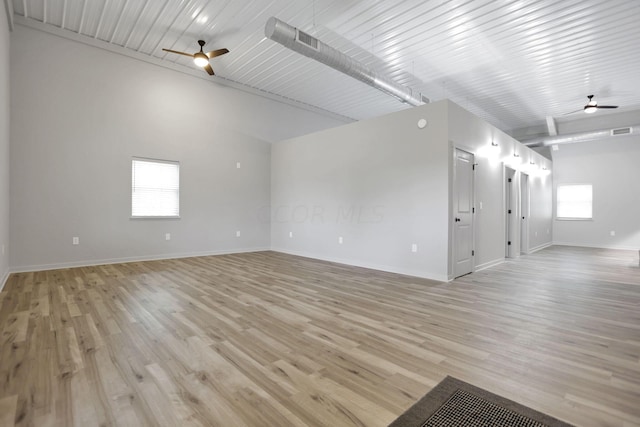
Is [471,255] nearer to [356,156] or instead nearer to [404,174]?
[404,174]

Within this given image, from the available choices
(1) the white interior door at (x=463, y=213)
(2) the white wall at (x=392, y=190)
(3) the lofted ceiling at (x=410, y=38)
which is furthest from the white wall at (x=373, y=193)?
(3) the lofted ceiling at (x=410, y=38)

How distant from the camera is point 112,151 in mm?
5500

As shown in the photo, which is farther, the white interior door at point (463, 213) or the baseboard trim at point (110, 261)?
the baseboard trim at point (110, 261)

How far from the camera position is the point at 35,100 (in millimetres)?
4797

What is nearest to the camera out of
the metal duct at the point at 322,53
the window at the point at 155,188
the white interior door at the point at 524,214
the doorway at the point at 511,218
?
the metal duct at the point at 322,53

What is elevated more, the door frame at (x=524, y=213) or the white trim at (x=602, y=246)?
the door frame at (x=524, y=213)

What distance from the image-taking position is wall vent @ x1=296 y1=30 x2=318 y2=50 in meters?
3.91

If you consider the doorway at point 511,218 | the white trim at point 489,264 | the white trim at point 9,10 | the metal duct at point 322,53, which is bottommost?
the white trim at point 489,264

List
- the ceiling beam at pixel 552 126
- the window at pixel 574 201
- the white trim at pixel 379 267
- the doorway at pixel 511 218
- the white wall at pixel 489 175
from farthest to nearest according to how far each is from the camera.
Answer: the window at pixel 574 201 < the ceiling beam at pixel 552 126 < the doorway at pixel 511 218 < the white wall at pixel 489 175 < the white trim at pixel 379 267

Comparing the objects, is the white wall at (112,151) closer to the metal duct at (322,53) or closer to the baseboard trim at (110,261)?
the baseboard trim at (110,261)

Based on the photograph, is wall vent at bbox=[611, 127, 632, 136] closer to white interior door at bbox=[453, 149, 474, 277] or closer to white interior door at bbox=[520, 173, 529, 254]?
white interior door at bbox=[520, 173, 529, 254]

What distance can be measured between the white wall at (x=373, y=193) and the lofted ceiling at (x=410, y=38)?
4.21 ft

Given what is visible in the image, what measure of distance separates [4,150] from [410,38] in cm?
619

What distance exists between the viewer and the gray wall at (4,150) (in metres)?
3.84
